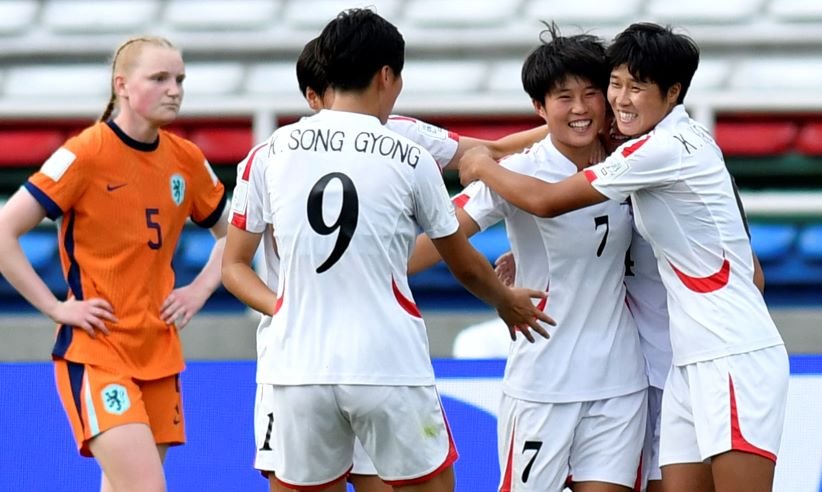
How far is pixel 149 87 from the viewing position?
4.94m

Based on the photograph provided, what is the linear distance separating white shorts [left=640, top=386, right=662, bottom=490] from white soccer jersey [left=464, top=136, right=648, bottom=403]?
96 millimetres

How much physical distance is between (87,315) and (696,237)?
6.59 ft

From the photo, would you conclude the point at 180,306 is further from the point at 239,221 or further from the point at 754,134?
the point at 754,134

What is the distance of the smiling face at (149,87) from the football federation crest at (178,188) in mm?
202

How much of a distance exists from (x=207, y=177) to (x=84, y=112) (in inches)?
184

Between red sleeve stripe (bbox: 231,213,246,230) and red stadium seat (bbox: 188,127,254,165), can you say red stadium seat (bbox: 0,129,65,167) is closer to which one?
red stadium seat (bbox: 188,127,254,165)

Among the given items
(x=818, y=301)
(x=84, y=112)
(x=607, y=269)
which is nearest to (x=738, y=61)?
(x=818, y=301)

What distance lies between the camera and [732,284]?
4234 mm

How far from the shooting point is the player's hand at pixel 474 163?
14.8 feet

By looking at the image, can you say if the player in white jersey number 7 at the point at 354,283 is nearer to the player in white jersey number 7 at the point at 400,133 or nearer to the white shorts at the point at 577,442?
the player in white jersey number 7 at the point at 400,133

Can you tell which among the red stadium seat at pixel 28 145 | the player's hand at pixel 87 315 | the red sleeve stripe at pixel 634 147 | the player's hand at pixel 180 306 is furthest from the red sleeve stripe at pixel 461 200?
the red stadium seat at pixel 28 145

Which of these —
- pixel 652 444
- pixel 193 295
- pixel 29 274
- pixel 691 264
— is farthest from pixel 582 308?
pixel 29 274

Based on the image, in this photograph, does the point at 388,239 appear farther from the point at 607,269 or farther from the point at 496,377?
the point at 496,377

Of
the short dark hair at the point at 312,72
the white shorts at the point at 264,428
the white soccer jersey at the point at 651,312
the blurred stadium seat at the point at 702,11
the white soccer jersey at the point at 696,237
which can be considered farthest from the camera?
the blurred stadium seat at the point at 702,11
